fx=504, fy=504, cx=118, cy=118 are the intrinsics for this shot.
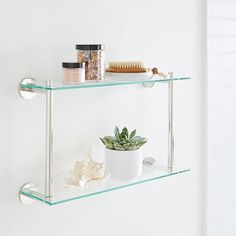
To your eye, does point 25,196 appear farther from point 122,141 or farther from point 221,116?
point 221,116

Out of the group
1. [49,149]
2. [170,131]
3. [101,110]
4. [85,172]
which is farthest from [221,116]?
[49,149]

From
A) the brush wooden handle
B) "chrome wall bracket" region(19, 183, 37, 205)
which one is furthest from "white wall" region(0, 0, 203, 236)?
the brush wooden handle

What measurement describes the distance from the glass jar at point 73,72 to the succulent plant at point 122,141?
23cm

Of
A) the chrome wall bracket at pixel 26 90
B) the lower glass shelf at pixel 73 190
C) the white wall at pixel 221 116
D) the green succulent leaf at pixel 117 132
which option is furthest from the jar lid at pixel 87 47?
the white wall at pixel 221 116

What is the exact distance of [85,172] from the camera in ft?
4.48

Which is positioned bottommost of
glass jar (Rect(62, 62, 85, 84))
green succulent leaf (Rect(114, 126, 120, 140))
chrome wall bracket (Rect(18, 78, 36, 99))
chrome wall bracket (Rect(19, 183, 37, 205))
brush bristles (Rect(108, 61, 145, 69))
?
chrome wall bracket (Rect(19, 183, 37, 205))

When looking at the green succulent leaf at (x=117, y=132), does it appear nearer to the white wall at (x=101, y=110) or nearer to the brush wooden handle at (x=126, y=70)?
the white wall at (x=101, y=110)

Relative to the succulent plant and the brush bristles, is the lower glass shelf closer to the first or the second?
the succulent plant

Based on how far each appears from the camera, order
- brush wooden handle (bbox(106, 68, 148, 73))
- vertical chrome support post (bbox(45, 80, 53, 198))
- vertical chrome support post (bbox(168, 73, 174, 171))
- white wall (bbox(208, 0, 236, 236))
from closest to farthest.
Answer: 1. vertical chrome support post (bbox(45, 80, 53, 198))
2. brush wooden handle (bbox(106, 68, 148, 73))
3. vertical chrome support post (bbox(168, 73, 174, 171))
4. white wall (bbox(208, 0, 236, 236))

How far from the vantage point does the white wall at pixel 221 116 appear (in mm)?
1863

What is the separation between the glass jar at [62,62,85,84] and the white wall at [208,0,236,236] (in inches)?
27.8

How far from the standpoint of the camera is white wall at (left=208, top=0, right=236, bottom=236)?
186cm

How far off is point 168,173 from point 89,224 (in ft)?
0.94

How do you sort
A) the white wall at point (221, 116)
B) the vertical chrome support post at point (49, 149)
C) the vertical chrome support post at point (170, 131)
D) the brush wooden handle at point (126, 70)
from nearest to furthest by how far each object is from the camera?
the vertical chrome support post at point (49, 149), the brush wooden handle at point (126, 70), the vertical chrome support post at point (170, 131), the white wall at point (221, 116)
